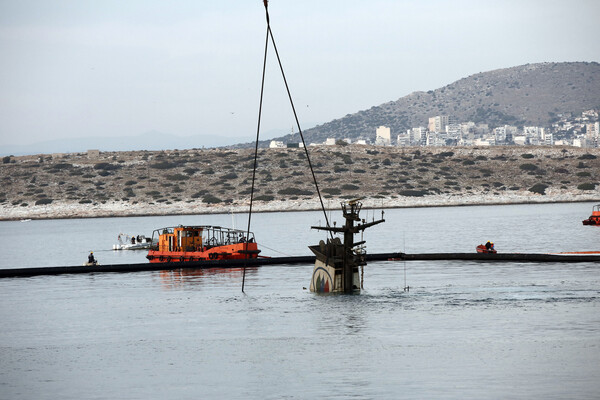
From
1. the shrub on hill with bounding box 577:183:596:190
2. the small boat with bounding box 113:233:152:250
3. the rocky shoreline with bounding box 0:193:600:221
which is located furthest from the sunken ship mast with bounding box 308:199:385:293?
the shrub on hill with bounding box 577:183:596:190

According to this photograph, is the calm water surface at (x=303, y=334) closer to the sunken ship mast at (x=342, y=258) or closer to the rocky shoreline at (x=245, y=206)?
the sunken ship mast at (x=342, y=258)

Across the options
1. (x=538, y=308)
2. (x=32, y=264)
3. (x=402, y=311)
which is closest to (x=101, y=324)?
(x=402, y=311)

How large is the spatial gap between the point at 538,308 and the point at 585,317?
12.2ft

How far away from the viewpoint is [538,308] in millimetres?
42750

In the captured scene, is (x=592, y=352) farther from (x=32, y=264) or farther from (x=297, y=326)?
(x=32, y=264)

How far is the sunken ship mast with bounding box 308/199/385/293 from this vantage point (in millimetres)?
45031

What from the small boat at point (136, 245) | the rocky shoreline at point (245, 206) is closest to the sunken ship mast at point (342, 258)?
the small boat at point (136, 245)

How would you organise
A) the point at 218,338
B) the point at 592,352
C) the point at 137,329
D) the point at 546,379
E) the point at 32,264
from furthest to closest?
the point at 32,264 < the point at 137,329 < the point at 218,338 < the point at 592,352 < the point at 546,379

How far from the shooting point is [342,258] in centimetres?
4597

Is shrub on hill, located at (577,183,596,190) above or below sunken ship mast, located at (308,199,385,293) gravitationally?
above

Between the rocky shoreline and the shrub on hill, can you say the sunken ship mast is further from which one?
the shrub on hill

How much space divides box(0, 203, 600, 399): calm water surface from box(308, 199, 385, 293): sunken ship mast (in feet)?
3.58

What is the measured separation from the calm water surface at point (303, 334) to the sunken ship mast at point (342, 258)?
1090 mm

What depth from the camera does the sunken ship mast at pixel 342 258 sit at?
45.0 metres
